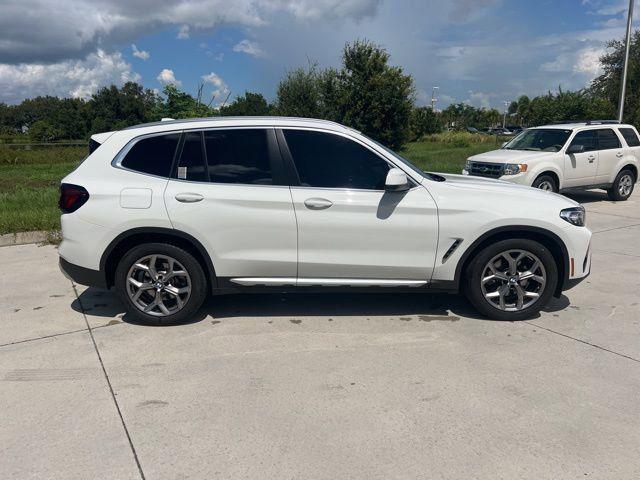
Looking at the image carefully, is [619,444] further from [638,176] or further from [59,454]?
[638,176]

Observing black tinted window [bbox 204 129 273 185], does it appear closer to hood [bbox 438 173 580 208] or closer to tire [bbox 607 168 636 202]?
hood [bbox 438 173 580 208]

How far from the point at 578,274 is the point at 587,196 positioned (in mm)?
9717

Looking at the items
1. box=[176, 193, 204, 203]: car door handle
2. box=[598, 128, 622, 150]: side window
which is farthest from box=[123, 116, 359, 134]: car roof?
box=[598, 128, 622, 150]: side window

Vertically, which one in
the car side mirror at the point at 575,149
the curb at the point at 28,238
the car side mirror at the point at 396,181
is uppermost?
the car side mirror at the point at 575,149

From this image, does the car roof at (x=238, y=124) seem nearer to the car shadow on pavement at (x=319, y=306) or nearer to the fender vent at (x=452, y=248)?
the fender vent at (x=452, y=248)

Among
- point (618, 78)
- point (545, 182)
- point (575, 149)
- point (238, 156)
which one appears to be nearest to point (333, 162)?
point (238, 156)

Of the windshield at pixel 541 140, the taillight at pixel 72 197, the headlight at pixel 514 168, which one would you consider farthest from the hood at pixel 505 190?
the windshield at pixel 541 140

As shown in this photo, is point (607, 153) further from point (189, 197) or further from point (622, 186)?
point (189, 197)

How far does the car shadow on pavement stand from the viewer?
16.2 ft

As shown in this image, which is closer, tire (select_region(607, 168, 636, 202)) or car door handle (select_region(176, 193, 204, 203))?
car door handle (select_region(176, 193, 204, 203))

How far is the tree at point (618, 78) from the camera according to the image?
89.8ft

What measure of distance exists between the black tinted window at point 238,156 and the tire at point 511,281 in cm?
200

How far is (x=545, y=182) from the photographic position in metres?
10.7

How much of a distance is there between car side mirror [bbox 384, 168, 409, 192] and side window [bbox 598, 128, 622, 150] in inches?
359
